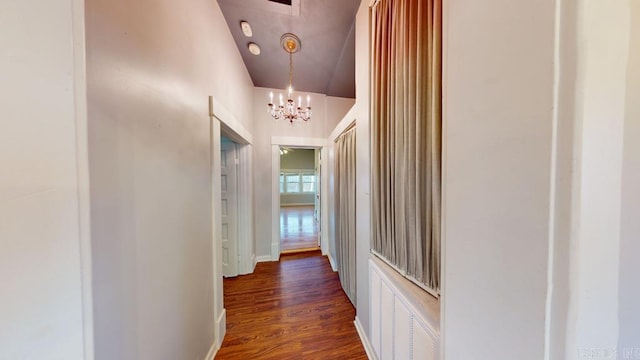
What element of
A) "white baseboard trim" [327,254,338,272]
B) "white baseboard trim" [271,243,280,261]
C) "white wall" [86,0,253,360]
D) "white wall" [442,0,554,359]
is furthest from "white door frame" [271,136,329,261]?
"white wall" [442,0,554,359]

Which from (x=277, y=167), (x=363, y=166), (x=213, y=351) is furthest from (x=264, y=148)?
(x=213, y=351)

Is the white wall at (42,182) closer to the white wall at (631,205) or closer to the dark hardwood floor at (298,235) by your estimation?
the white wall at (631,205)

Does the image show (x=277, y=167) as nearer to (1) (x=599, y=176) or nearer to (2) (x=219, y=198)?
(2) (x=219, y=198)

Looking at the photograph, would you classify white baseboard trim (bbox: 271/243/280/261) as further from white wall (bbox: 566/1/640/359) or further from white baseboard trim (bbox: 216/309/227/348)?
white wall (bbox: 566/1/640/359)

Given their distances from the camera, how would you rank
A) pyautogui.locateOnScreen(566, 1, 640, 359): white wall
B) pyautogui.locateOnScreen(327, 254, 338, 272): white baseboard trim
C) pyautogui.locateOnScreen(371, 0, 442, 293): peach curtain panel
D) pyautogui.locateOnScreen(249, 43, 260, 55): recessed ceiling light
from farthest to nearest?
1. pyautogui.locateOnScreen(327, 254, 338, 272): white baseboard trim
2. pyautogui.locateOnScreen(249, 43, 260, 55): recessed ceiling light
3. pyautogui.locateOnScreen(371, 0, 442, 293): peach curtain panel
4. pyautogui.locateOnScreen(566, 1, 640, 359): white wall

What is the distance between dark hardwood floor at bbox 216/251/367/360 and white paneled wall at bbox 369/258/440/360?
43 cm

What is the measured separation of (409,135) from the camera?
3.34 feet

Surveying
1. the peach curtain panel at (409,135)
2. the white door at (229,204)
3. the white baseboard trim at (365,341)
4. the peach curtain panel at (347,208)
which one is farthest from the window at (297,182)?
the peach curtain panel at (409,135)

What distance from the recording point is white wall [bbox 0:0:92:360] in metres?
0.33

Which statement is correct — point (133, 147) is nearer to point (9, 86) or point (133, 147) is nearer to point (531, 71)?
point (9, 86)

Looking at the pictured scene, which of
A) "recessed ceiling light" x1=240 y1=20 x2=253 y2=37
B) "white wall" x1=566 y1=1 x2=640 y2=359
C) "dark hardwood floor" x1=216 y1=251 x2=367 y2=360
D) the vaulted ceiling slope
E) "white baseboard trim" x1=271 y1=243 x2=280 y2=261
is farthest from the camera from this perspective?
"white baseboard trim" x1=271 y1=243 x2=280 y2=261

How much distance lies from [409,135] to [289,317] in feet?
6.51

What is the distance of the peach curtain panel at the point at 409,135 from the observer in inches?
33.7

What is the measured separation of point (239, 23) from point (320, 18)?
0.82m
